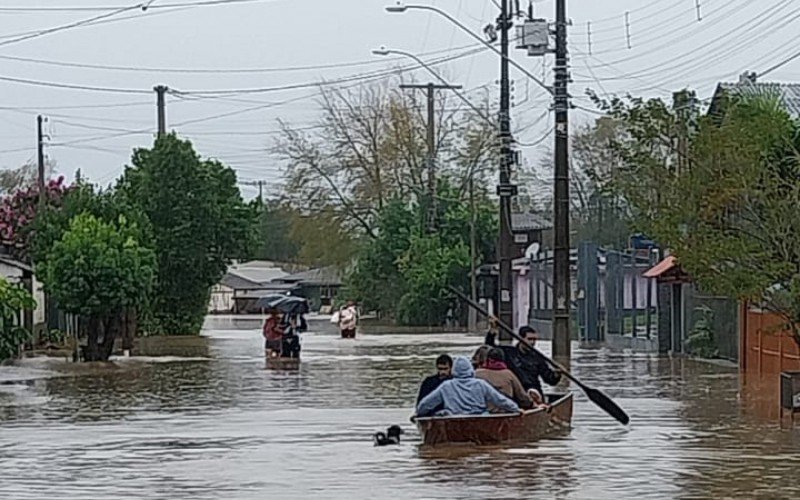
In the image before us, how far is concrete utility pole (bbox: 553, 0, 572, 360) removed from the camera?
38.1m

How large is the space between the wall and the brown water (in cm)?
114

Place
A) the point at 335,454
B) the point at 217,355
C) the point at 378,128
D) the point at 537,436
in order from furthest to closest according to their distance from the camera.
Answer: the point at 378,128
the point at 217,355
the point at 537,436
the point at 335,454

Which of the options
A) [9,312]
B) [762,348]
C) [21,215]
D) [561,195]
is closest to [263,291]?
[21,215]

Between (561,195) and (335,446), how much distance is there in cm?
1846

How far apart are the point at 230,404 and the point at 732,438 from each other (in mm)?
10552

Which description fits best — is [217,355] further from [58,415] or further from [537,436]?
[537,436]

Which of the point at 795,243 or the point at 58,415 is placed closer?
the point at 795,243

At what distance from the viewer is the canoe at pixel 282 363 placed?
40.5 meters

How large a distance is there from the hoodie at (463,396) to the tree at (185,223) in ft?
149

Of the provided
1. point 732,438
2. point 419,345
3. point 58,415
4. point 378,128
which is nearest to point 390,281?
point 378,128

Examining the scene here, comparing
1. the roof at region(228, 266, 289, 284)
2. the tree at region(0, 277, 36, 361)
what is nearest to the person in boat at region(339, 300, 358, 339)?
the tree at region(0, 277, 36, 361)

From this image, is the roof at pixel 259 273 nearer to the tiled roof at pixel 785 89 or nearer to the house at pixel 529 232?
the house at pixel 529 232

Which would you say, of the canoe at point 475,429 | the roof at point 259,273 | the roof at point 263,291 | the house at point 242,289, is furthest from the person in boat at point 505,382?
the roof at point 259,273

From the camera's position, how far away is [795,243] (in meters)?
25.4
